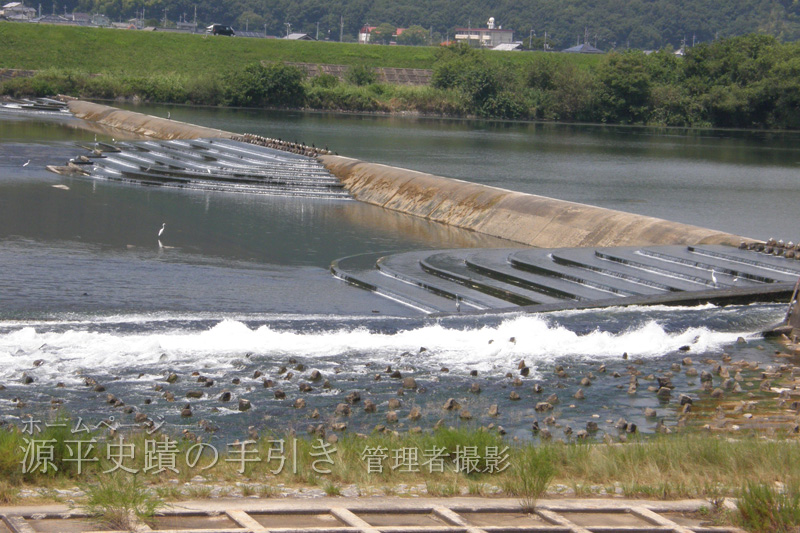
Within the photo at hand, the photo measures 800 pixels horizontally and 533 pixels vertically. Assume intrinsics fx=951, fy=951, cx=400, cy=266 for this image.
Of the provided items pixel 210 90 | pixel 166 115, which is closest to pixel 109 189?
pixel 166 115

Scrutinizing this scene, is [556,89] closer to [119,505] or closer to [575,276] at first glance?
[575,276]

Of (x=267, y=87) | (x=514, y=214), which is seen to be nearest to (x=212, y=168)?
(x=514, y=214)

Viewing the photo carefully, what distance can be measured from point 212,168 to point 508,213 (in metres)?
16.6

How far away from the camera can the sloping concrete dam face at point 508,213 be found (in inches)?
1084

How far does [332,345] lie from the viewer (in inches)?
637

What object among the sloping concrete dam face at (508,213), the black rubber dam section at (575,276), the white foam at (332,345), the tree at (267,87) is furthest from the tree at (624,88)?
the white foam at (332,345)

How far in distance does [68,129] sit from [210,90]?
33.7 meters

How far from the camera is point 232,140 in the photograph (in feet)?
173

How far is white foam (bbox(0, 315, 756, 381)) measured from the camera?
14812mm

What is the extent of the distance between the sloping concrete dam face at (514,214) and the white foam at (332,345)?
386 inches

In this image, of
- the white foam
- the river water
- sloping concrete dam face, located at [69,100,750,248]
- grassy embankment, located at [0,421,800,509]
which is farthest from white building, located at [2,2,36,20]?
grassy embankment, located at [0,421,800,509]

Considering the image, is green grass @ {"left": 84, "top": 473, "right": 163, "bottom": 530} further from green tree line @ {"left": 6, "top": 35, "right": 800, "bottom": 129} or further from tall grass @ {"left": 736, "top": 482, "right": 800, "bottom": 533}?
green tree line @ {"left": 6, "top": 35, "right": 800, "bottom": 129}

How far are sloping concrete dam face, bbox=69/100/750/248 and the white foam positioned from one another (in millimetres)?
9868

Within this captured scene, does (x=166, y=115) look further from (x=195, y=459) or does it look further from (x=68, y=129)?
(x=195, y=459)
